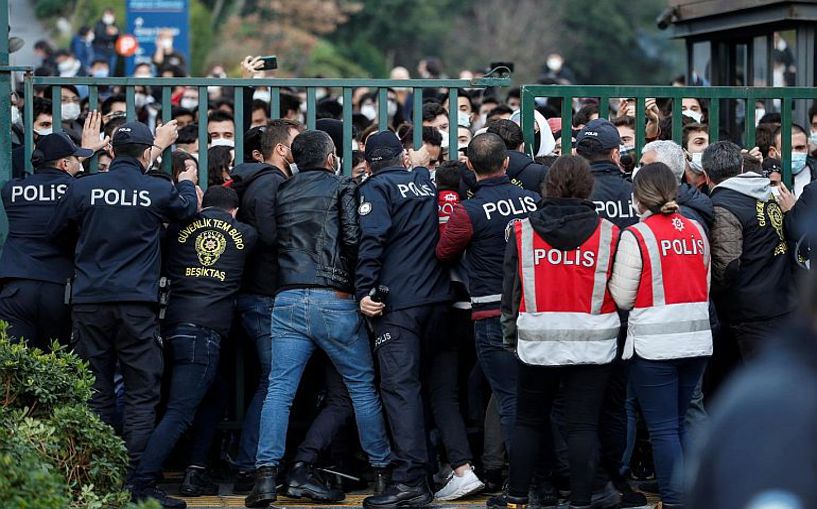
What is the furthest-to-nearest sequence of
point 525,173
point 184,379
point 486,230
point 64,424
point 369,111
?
point 369,111 < point 525,173 < point 184,379 < point 486,230 < point 64,424

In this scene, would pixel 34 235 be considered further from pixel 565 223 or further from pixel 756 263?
pixel 756 263

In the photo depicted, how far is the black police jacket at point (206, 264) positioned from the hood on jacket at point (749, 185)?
2.62 meters

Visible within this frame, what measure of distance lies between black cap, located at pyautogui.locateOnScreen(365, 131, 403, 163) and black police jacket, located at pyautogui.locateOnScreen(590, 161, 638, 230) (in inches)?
42.1

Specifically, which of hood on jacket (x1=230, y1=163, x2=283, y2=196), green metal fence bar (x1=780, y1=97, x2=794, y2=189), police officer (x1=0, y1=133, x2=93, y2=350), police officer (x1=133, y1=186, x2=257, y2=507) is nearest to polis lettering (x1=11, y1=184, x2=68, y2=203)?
police officer (x1=0, y1=133, x2=93, y2=350)

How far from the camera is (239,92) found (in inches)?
298

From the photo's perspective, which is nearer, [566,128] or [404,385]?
[404,385]

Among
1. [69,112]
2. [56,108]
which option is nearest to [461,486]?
[56,108]

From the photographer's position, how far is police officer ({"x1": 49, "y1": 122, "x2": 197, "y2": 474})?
694 cm

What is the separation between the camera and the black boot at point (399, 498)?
710cm

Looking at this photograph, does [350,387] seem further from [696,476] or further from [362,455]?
[696,476]

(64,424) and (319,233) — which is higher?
(319,233)

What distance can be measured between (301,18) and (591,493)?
36.9 m

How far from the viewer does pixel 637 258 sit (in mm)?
6566

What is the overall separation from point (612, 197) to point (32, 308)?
3.18m
